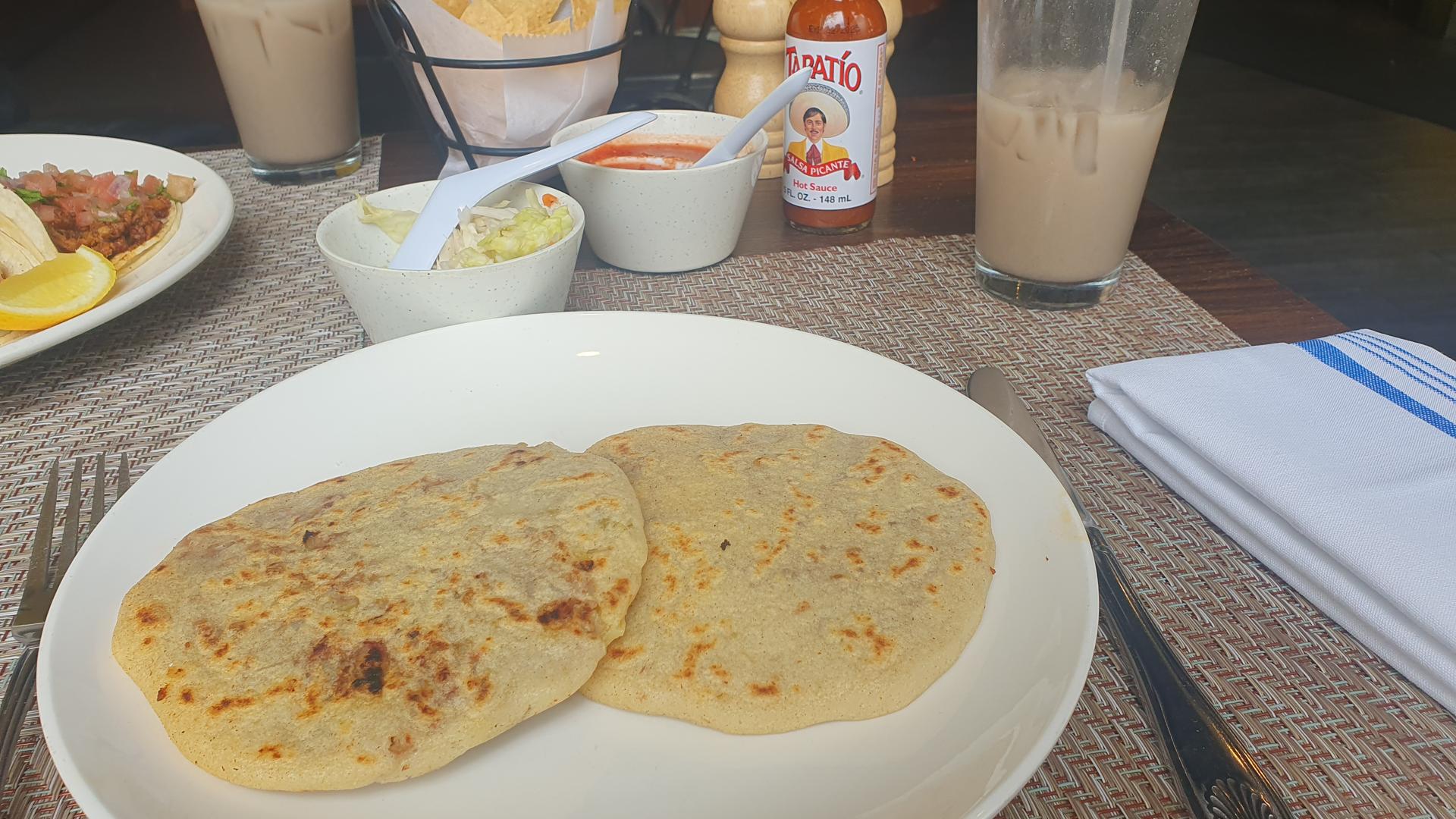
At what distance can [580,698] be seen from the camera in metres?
0.83

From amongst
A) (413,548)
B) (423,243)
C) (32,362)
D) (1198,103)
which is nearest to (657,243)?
(423,243)

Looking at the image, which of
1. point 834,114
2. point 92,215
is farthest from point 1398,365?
point 92,215

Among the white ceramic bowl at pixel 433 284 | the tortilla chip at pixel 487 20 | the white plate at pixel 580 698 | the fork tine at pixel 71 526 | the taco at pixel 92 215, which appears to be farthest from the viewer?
the tortilla chip at pixel 487 20

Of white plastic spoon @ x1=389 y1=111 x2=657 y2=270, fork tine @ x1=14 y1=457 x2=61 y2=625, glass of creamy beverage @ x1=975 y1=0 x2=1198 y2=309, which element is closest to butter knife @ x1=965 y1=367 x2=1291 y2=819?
glass of creamy beverage @ x1=975 y1=0 x2=1198 y2=309

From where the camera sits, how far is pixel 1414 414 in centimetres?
106

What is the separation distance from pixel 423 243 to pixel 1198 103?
20.5ft

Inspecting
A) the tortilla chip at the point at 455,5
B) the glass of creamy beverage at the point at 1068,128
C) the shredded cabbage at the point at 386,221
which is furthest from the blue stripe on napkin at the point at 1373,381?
the tortilla chip at the point at 455,5

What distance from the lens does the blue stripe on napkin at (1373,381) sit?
1051 millimetres

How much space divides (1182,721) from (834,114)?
1.16m

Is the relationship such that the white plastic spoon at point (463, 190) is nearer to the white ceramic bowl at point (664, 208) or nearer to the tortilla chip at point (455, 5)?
the white ceramic bowl at point (664, 208)

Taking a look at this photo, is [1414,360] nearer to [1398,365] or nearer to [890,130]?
[1398,365]

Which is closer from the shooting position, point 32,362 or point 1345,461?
point 1345,461

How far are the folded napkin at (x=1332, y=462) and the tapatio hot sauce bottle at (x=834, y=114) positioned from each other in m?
0.66

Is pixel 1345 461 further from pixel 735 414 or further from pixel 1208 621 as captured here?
pixel 735 414
